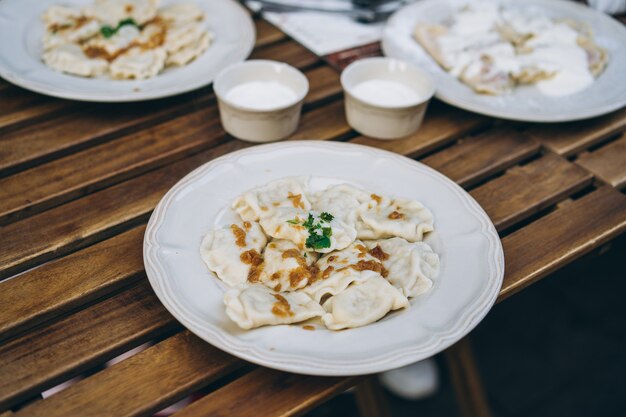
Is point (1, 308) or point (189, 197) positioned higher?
point (189, 197)

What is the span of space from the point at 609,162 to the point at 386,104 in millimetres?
714

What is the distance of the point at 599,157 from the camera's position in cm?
184

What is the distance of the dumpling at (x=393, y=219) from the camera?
140 cm

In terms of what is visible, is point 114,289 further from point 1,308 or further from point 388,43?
point 388,43

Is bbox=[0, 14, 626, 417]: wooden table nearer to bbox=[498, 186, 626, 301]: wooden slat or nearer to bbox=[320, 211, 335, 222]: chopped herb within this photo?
bbox=[498, 186, 626, 301]: wooden slat

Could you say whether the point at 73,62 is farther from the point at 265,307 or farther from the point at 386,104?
the point at 265,307

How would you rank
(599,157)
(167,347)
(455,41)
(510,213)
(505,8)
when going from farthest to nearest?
1. (505,8)
2. (455,41)
3. (599,157)
4. (510,213)
5. (167,347)

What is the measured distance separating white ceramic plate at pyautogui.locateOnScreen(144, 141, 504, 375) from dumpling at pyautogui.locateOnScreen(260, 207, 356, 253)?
0.43 feet

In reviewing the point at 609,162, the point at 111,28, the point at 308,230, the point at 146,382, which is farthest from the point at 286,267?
the point at 111,28

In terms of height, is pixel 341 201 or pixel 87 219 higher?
pixel 341 201

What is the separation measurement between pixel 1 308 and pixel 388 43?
1.54m

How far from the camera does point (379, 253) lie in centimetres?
140

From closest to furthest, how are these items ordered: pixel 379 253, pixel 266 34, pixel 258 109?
pixel 379 253, pixel 258 109, pixel 266 34

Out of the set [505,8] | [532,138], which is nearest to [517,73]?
[532,138]
